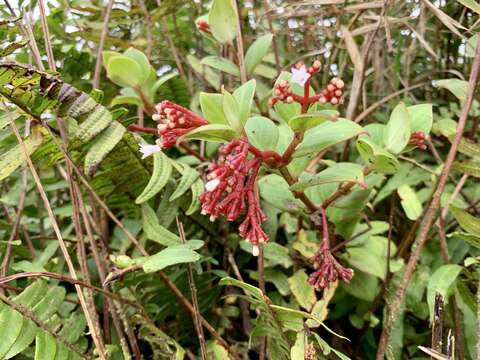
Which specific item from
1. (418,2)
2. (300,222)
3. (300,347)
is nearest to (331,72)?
(418,2)

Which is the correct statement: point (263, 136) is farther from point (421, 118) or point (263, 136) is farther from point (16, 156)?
point (16, 156)

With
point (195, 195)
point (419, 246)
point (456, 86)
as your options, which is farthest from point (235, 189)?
point (456, 86)

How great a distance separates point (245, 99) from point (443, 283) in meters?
0.31

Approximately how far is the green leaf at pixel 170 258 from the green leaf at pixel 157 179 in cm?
10

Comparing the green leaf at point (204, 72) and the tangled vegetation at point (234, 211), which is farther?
the green leaf at point (204, 72)

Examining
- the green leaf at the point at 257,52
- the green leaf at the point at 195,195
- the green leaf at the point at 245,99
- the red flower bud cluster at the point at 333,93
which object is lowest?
the green leaf at the point at 195,195

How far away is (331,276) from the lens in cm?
62

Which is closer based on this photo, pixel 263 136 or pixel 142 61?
pixel 263 136

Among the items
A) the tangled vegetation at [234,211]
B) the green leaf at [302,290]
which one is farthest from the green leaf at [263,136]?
the green leaf at [302,290]

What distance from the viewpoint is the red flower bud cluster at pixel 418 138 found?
2.08 ft

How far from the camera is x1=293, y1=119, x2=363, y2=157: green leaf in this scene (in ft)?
1.95

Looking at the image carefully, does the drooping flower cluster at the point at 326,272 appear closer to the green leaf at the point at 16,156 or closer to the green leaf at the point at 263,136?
the green leaf at the point at 263,136

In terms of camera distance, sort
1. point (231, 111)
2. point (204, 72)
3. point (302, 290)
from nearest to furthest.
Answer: point (231, 111) < point (302, 290) < point (204, 72)

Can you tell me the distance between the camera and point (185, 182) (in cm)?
71
